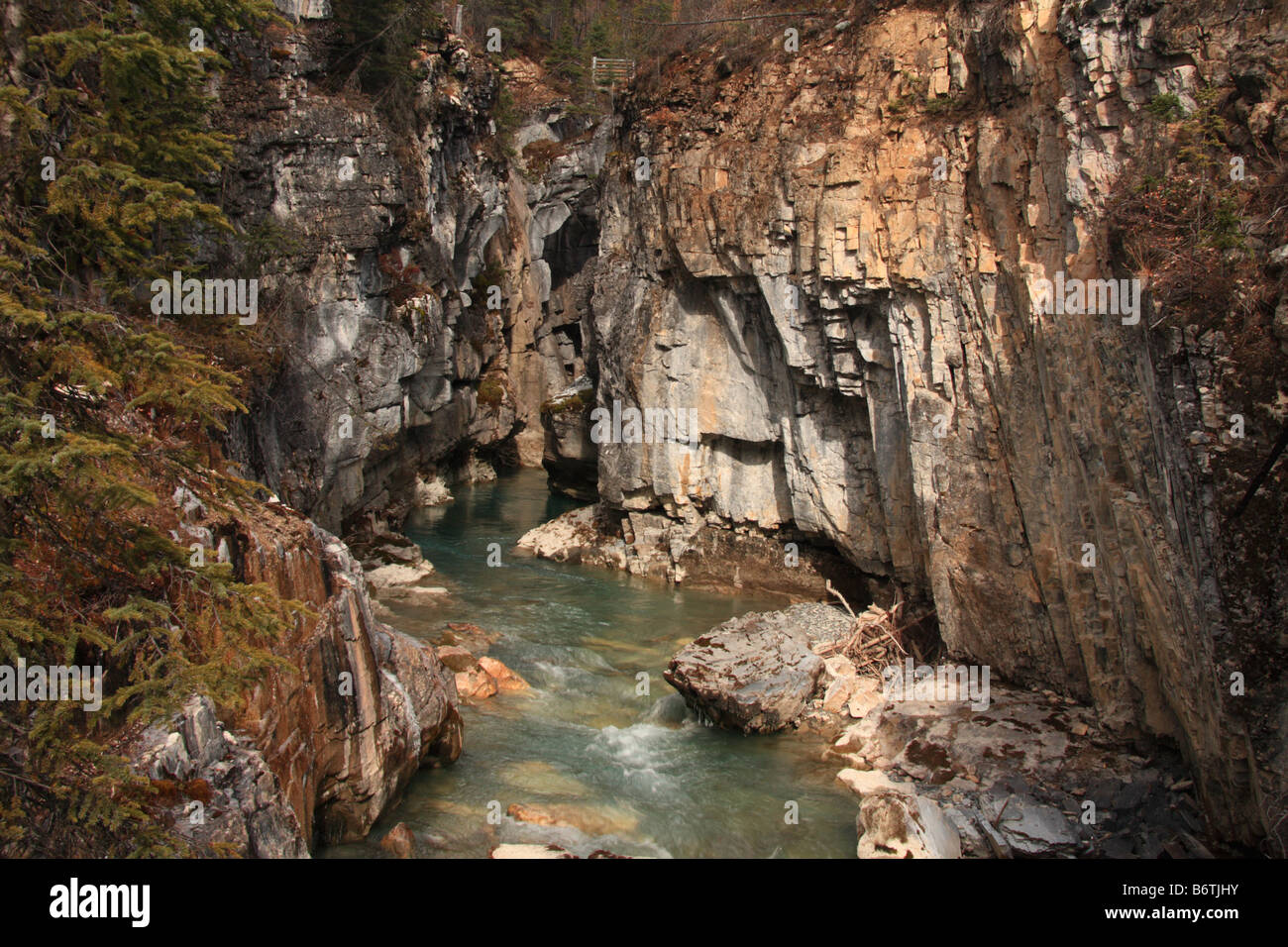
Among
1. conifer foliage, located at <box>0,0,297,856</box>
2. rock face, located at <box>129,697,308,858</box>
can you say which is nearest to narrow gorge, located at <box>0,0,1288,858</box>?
rock face, located at <box>129,697,308,858</box>

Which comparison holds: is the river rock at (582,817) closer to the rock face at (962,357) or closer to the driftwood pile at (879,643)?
the rock face at (962,357)

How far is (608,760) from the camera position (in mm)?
13000

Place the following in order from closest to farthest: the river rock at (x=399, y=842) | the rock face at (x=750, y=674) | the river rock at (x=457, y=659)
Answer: the river rock at (x=399, y=842) < the rock face at (x=750, y=674) < the river rock at (x=457, y=659)

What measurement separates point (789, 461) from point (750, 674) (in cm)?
722

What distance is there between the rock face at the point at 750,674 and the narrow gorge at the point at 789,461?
0.08 metres

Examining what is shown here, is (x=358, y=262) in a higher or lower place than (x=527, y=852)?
higher

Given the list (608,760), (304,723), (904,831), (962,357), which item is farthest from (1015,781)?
(304,723)

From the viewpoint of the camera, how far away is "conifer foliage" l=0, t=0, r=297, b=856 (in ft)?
21.0

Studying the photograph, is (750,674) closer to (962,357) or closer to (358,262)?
(962,357)

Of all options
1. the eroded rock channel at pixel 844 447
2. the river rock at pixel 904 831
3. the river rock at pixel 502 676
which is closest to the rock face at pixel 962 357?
the eroded rock channel at pixel 844 447

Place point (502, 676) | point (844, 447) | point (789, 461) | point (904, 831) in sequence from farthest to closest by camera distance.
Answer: point (789, 461) < point (844, 447) < point (502, 676) < point (904, 831)

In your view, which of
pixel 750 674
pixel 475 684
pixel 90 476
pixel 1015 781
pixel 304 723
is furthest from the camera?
pixel 475 684

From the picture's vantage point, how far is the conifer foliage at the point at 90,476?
639 centimetres

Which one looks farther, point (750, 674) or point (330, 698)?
point (750, 674)
